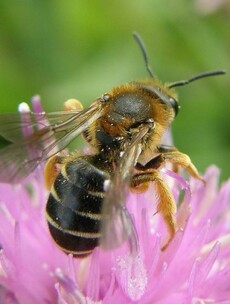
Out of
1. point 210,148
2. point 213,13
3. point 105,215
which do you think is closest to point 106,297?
point 105,215

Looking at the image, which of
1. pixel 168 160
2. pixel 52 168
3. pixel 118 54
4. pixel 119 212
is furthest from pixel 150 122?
pixel 118 54

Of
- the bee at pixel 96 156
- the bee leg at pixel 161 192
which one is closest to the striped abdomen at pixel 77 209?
the bee at pixel 96 156

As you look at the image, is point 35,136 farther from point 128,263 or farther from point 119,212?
point 119,212

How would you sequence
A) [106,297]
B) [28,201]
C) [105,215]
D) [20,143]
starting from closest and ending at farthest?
[105,215] → [106,297] → [20,143] → [28,201]

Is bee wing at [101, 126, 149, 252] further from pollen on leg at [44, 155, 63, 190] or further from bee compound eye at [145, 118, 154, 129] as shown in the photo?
pollen on leg at [44, 155, 63, 190]

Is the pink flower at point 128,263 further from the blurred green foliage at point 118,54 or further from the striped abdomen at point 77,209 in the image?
the blurred green foliage at point 118,54

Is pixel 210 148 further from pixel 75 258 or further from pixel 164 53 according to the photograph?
pixel 75 258
